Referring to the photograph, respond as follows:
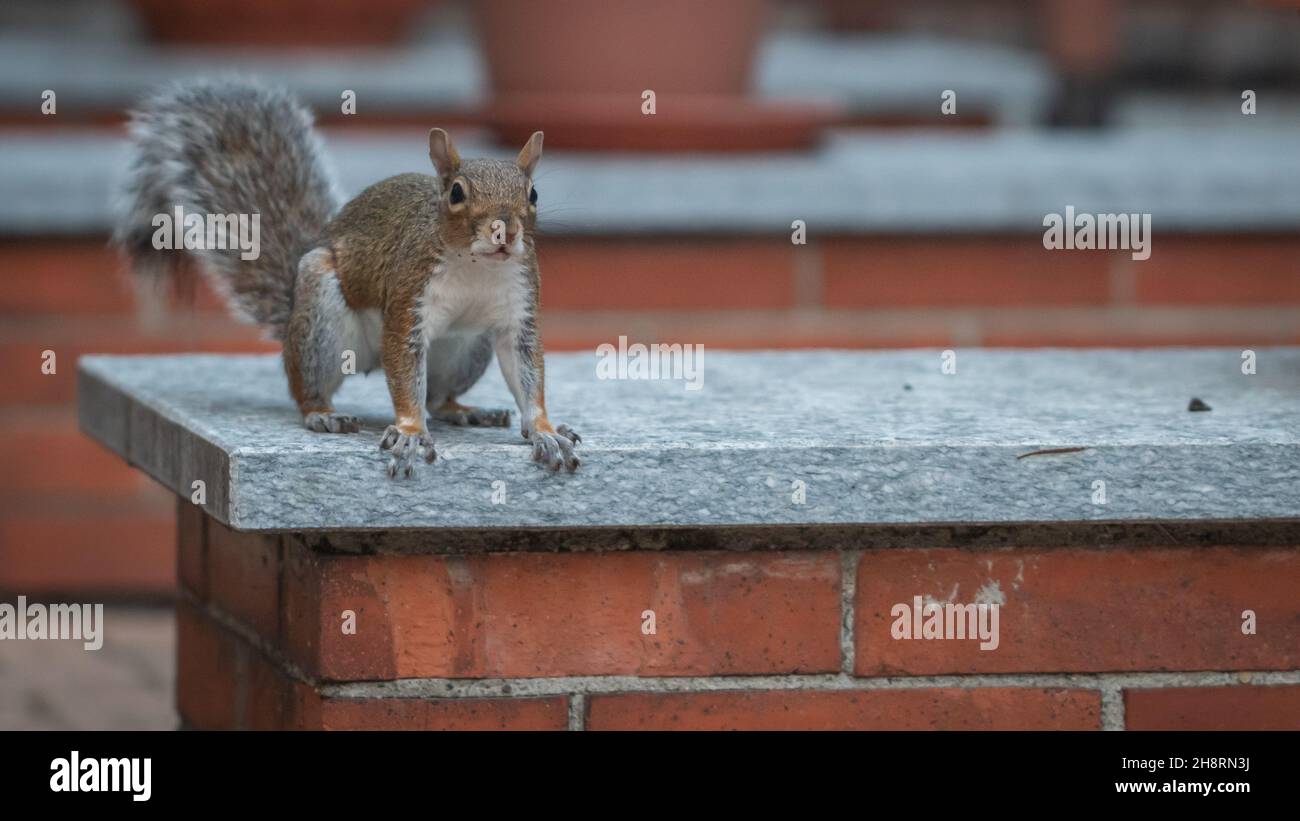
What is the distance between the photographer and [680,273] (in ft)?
11.5

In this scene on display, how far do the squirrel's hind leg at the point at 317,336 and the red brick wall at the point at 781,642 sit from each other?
0.62ft

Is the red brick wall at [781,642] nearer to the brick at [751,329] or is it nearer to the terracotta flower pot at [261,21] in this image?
the brick at [751,329]

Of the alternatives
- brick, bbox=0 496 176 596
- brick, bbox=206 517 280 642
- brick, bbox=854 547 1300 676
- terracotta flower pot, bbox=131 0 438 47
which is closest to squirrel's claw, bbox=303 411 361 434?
brick, bbox=206 517 280 642

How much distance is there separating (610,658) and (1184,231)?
2.18 m

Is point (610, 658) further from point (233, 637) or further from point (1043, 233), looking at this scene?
point (1043, 233)

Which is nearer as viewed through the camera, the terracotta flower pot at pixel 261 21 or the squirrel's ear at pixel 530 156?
the squirrel's ear at pixel 530 156

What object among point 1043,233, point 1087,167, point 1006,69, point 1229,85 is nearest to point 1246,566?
point 1043,233

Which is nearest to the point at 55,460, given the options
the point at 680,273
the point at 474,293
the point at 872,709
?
the point at 680,273

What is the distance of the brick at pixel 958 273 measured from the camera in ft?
11.6

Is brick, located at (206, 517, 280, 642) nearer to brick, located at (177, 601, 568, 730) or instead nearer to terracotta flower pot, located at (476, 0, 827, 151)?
brick, located at (177, 601, 568, 730)

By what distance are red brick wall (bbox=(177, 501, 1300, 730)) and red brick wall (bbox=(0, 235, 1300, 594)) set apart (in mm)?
1758

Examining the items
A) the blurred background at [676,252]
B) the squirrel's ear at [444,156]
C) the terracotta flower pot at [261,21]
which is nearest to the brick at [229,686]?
the squirrel's ear at [444,156]

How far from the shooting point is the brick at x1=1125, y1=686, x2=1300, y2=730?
5.75ft

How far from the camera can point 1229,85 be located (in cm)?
856
